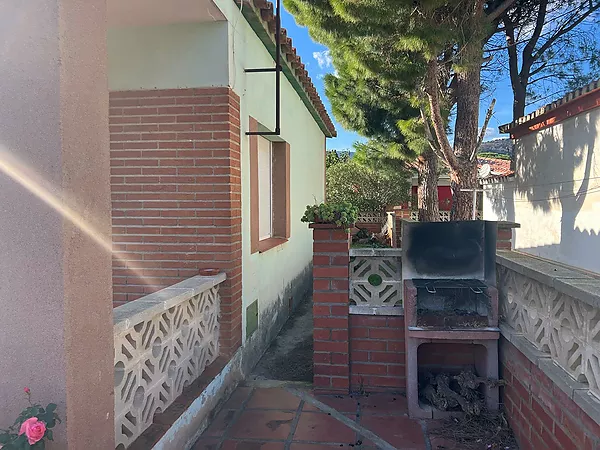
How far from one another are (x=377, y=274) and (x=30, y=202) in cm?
302

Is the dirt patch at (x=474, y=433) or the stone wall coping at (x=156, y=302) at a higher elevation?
the stone wall coping at (x=156, y=302)

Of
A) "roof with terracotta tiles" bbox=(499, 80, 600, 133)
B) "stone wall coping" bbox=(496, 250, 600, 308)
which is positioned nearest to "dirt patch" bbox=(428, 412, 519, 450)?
"stone wall coping" bbox=(496, 250, 600, 308)

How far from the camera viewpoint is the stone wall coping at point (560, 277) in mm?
2029

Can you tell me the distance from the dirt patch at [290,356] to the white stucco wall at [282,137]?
1.36 ft

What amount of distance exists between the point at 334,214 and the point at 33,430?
2.76 metres

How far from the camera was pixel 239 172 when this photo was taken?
4105 mm

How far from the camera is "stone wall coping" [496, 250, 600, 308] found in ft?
Result: 6.66

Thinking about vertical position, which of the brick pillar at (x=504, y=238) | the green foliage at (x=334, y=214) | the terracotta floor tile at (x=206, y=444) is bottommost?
the terracotta floor tile at (x=206, y=444)

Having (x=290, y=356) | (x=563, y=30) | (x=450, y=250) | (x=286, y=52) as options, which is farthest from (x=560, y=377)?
(x=563, y=30)

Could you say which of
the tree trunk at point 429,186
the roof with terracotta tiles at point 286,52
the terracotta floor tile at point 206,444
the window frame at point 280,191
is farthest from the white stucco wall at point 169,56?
the tree trunk at point 429,186

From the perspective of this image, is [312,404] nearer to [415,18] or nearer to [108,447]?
[108,447]

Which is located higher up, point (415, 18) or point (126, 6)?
point (415, 18)

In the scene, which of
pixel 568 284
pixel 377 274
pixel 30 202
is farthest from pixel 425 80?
pixel 30 202

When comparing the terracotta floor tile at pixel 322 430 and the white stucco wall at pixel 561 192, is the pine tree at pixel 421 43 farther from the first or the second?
the terracotta floor tile at pixel 322 430
